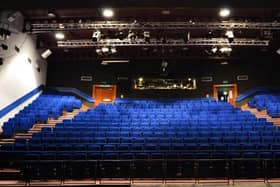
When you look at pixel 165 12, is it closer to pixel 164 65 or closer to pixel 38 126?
pixel 164 65

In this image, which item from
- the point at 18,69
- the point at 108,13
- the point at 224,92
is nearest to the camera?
the point at 108,13

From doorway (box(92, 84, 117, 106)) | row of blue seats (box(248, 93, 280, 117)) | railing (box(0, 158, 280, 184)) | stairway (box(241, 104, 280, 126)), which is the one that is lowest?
railing (box(0, 158, 280, 184))

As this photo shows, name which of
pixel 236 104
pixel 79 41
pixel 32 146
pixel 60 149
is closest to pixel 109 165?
pixel 60 149

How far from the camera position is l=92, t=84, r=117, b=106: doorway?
47.8 feet

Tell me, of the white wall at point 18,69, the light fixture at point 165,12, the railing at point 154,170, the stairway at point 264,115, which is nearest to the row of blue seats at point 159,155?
the railing at point 154,170

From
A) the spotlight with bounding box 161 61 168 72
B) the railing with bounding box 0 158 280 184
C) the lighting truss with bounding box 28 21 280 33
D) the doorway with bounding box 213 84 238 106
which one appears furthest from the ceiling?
the railing with bounding box 0 158 280 184

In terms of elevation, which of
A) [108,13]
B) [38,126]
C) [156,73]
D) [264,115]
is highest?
[108,13]

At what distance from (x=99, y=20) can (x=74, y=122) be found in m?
3.74

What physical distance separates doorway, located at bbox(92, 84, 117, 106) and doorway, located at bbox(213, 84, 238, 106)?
5.18 meters

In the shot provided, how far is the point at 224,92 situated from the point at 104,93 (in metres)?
6.18

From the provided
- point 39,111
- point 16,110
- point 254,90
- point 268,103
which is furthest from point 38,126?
point 254,90

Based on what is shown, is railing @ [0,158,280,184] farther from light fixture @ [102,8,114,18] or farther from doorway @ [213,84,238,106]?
doorway @ [213,84,238,106]

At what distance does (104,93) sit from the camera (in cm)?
1466

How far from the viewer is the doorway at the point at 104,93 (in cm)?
1455
